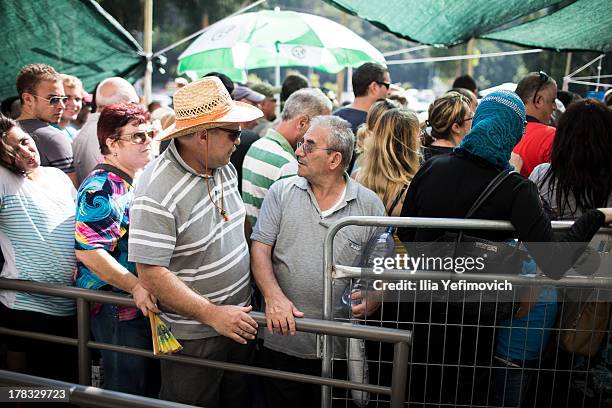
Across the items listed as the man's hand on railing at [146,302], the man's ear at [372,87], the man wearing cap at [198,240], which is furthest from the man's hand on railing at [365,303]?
the man's ear at [372,87]

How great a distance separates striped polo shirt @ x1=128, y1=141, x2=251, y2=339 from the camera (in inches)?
110

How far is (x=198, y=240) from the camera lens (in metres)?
2.95

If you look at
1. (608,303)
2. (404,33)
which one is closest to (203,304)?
(608,303)

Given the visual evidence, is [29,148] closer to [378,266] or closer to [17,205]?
[17,205]

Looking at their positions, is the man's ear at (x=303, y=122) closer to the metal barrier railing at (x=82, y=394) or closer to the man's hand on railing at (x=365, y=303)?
the man's hand on railing at (x=365, y=303)

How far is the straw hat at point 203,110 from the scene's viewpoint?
291 centimetres

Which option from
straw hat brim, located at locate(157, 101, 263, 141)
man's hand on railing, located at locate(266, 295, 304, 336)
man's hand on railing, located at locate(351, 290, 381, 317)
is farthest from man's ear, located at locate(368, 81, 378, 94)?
man's hand on railing, located at locate(266, 295, 304, 336)

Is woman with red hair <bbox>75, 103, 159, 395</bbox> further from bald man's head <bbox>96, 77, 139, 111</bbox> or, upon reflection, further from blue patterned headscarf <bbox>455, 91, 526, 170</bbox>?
bald man's head <bbox>96, 77, 139, 111</bbox>

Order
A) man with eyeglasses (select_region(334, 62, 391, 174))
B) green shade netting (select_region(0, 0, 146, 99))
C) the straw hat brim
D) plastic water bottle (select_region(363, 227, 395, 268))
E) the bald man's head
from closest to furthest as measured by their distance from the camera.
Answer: the straw hat brim, plastic water bottle (select_region(363, 227, 395, 268)), the bald man's head, man with eyeglasses (select_region(334, 62, 391, 174)), green shade netting (select_region(0, 0, 146, 99))

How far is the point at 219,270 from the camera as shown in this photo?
306 cm

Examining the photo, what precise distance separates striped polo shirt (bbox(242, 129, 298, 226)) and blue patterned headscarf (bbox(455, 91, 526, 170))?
4.72 feet

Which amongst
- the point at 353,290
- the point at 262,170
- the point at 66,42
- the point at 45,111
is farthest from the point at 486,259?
the point at 66,42

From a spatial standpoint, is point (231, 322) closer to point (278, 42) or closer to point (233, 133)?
point (233, 133)

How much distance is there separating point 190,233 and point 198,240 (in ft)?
0.17
